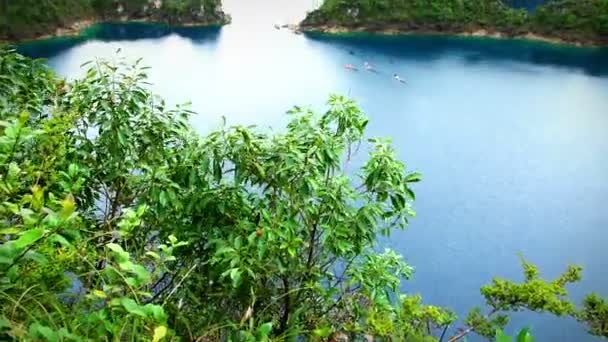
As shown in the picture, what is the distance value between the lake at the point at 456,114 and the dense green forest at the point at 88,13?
73 centimetres

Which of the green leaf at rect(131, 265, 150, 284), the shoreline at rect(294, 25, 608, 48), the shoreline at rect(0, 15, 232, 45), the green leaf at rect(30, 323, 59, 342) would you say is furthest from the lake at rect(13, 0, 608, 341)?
the green leaf at rect(30, 323, 59, 342)

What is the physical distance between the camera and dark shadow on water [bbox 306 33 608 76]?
55.0 feet

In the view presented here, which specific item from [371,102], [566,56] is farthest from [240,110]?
[566,56]

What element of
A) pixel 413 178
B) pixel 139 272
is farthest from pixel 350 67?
Answer: pixel 139 272

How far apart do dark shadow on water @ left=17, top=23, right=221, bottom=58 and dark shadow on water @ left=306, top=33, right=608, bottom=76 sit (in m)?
4.27

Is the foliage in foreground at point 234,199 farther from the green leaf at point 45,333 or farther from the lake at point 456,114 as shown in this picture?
the green leaf at point 45,333

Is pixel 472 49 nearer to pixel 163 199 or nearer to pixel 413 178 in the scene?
pixel 413 178

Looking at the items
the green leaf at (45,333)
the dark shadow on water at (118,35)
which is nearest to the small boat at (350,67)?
the dark shadow on water at (118,35)

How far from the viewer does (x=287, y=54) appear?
52.9ft

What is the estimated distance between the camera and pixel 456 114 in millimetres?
11336

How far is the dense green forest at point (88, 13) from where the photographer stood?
14.6m

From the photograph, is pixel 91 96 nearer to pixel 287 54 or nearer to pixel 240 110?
pixel 240 110

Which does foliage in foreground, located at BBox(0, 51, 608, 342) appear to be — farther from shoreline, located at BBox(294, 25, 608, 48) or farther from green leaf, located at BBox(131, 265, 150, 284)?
shoreline, located at BBox(294, 25, 608, 48)

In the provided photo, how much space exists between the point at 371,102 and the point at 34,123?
32.9 feet
